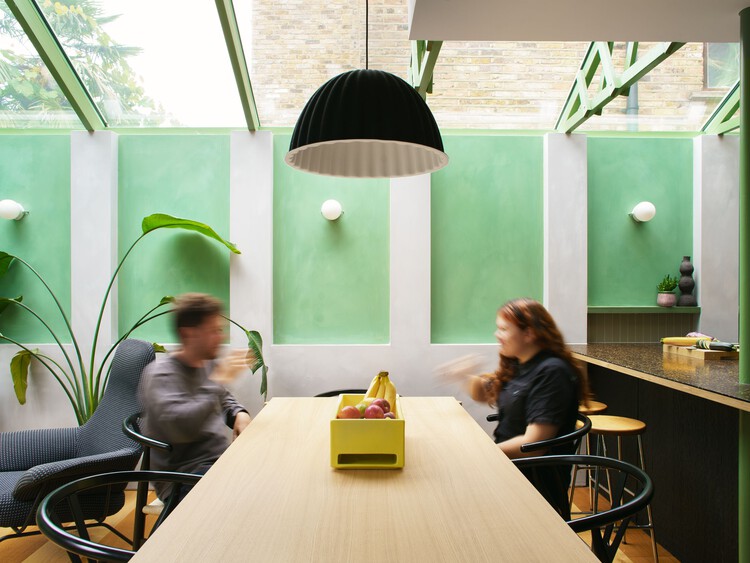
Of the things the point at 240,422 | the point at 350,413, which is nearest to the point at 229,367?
the point at 240,422

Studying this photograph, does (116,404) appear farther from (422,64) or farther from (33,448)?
(422,64)

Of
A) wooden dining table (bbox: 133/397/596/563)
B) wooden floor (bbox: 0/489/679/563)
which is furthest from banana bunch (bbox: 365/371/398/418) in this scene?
wooden floor (bbox: 0/489/679/563)

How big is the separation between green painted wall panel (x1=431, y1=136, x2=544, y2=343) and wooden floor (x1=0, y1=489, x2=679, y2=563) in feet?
5.83

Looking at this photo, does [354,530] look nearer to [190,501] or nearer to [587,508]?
[190,501]

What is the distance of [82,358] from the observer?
14.8 feet

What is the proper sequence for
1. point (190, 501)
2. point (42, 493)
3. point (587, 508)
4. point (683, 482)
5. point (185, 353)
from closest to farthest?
point (190, 501)
point (185, 353)
point (42, 493)
point (683, 482)
point (587, 508)

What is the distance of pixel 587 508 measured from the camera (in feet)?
13.3

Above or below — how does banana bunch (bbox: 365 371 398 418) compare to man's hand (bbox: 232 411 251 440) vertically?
above

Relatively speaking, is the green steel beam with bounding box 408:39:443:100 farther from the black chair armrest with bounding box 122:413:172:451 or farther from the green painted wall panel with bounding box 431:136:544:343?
the black chair armrest with bounding box 122:413:172:451

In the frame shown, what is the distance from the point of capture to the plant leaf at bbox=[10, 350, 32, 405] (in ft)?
13.8

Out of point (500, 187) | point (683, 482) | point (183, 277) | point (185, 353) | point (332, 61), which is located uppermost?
point (332, 61)

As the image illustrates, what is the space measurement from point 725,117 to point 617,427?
2884 millimetres

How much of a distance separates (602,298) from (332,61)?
2.72 metres

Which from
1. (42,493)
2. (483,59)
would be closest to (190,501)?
(42,493)
